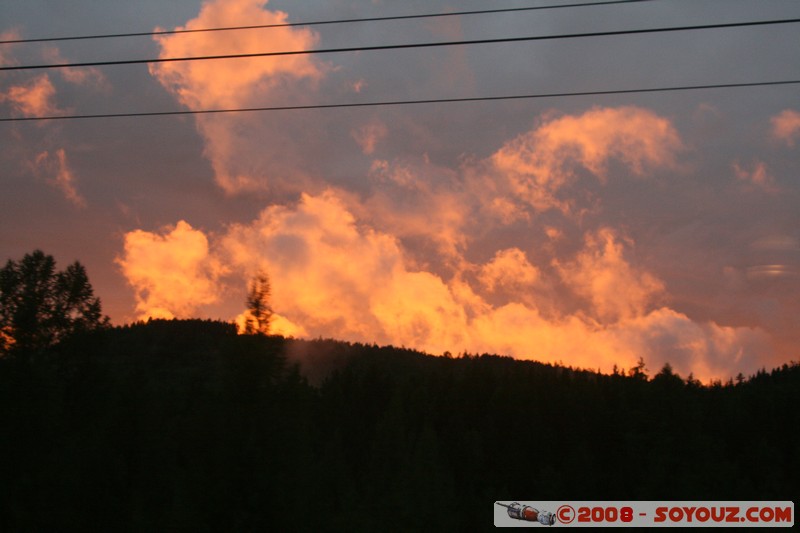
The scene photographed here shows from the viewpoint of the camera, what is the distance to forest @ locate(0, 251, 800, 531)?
17.5 metres

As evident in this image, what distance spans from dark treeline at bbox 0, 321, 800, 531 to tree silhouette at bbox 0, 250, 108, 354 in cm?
150

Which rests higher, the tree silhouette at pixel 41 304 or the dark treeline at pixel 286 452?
the tree silhouette at pixel 41 304

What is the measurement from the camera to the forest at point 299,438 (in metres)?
17.5

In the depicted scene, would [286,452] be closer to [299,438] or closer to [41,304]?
[299,438]

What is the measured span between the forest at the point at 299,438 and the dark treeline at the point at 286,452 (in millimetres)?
71

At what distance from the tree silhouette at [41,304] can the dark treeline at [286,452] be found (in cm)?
150

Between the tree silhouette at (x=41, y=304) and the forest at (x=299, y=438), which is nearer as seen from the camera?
the forest at (x=299, y=438)

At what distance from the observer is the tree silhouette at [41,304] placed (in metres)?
42.4

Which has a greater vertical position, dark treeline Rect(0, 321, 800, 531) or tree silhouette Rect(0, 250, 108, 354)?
tree silhouette Rect(0, 250, 108, 354)

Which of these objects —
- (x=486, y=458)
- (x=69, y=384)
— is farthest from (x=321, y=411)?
(x=69, y=384)

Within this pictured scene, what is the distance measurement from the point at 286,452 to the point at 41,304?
3677cm

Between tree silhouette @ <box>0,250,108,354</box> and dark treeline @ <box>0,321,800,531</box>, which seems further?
tree silhouette @ <box>0,250,108,354</box>

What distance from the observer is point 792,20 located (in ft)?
41.6

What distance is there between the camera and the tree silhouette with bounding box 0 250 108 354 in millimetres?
42438
